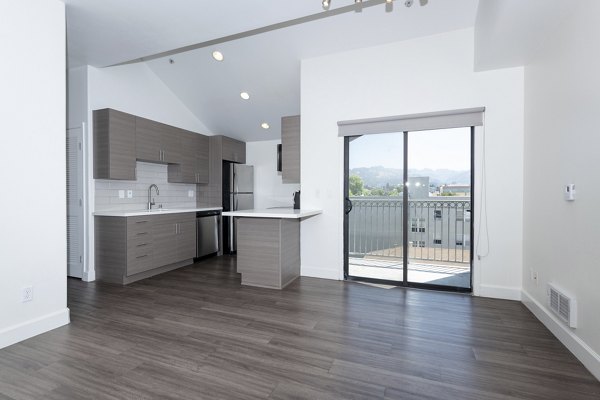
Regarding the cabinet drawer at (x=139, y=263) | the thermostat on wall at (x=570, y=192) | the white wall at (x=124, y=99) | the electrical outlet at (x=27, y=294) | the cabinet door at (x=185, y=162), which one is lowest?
the cabinet drawer at (x=139, y=263)

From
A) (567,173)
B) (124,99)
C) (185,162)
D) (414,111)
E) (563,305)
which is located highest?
(124,99)

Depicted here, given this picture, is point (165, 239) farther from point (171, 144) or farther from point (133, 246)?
point (171, 144)

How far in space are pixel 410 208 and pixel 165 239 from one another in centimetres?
339

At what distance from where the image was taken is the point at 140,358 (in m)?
1.96

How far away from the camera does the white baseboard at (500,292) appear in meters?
3.09

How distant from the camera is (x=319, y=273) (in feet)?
13.0

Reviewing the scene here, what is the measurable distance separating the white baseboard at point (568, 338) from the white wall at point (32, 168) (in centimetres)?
386

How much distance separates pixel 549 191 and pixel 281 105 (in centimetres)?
376

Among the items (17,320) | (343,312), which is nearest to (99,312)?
(17,320)

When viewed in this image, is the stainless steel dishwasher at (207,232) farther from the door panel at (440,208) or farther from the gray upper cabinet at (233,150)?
the door panel at (440,208)

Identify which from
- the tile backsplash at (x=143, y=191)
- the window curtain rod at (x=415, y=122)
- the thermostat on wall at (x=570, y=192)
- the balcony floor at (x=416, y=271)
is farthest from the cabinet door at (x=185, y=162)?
the thermostat on wall at (x=570, y=192)

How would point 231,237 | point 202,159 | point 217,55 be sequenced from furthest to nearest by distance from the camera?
point 231,237, point 202,159, point 217,55

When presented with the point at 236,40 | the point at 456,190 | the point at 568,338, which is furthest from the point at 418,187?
the point at 236,40

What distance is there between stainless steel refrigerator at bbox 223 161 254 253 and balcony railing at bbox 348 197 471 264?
104 inches
